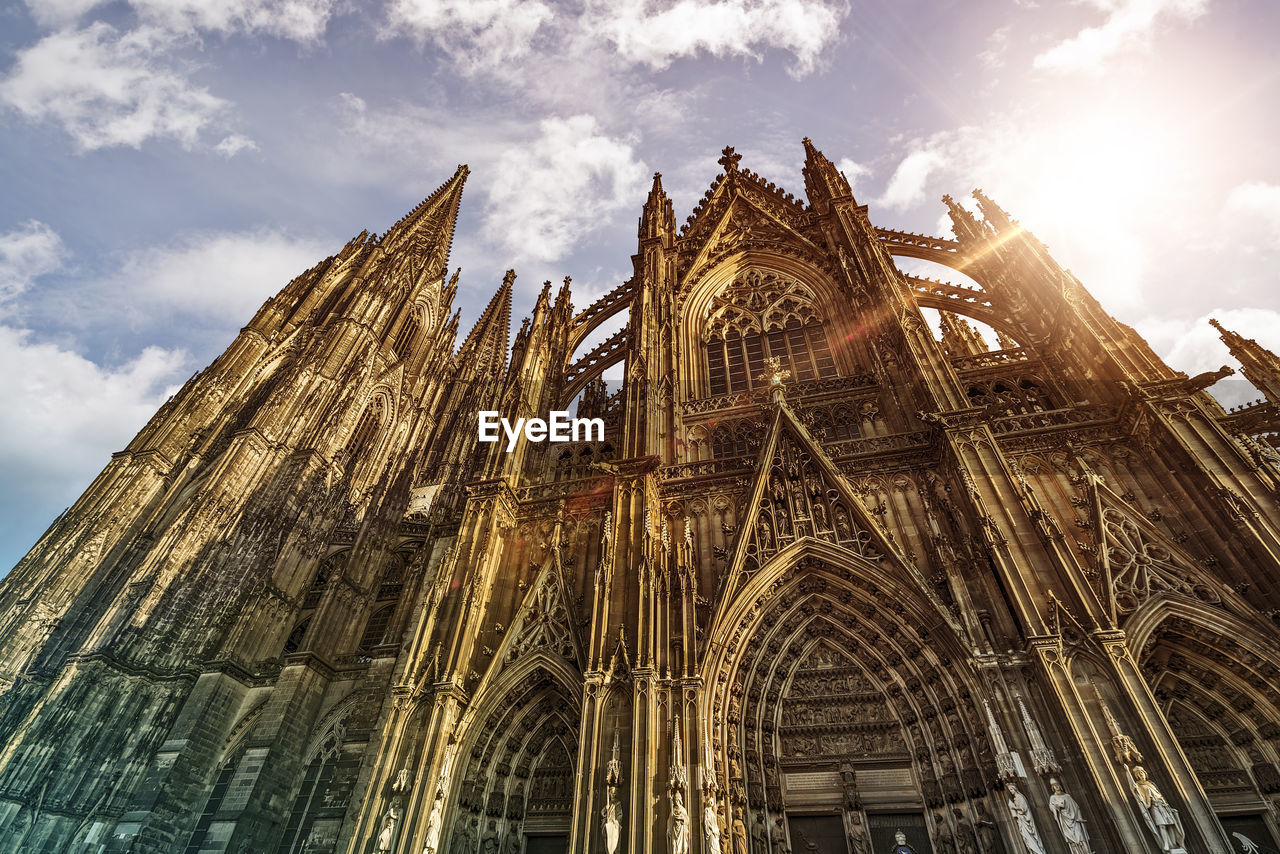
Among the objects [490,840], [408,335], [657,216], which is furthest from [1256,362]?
[408,335]

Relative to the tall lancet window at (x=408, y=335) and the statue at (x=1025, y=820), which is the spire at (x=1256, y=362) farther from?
the tall lancet window at (x=408, y=335)

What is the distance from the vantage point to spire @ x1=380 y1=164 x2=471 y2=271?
51062 mm

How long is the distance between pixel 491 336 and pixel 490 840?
147 feet

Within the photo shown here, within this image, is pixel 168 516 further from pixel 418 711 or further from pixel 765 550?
pixel 765 550

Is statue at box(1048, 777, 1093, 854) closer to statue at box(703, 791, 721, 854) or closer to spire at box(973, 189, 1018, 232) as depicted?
statue at box(703, 791, 721, 854)

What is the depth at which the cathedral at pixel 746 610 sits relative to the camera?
10.8 metres

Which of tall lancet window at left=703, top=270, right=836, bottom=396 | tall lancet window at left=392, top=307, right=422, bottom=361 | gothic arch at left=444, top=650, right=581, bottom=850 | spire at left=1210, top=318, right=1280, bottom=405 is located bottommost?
gothic arch at left=444, top=650, right=581, bottom=850

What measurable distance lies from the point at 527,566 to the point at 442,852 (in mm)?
6009

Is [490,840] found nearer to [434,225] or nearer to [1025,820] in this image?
[1025,820]

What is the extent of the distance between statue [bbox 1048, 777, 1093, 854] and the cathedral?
0.05m

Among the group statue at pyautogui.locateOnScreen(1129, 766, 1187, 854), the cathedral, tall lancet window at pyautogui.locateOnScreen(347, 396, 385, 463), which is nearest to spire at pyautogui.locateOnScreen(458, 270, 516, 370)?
tall lancet window at pyautogui.locateOnScreen(347, 396, 385, 463)

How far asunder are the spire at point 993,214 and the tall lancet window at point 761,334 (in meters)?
6.06

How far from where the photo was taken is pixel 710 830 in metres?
10.1

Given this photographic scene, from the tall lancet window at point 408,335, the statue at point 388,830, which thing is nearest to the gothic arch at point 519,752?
the statue at point 388,830
